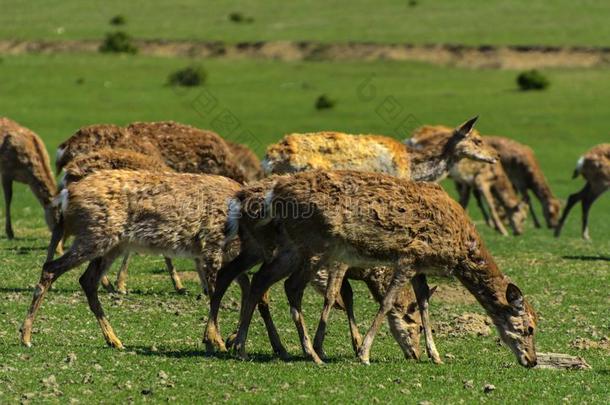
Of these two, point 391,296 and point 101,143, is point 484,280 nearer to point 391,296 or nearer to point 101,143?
point 391,296

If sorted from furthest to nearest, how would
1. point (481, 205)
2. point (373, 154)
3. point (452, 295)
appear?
point (481, 205) → point (373, 154) → point (452, 295)

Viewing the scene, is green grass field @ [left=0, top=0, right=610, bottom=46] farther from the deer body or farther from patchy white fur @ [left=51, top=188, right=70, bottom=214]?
patchy white fur @ [left=51, top=188, right=70, bottom=214]

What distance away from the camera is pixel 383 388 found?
10453mm

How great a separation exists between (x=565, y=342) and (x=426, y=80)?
140 feet

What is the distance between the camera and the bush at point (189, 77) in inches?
2130

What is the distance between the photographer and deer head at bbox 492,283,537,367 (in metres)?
12.3

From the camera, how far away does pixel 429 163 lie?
20.7 meters

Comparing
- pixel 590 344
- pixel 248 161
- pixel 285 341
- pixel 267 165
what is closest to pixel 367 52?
pixel 248 161

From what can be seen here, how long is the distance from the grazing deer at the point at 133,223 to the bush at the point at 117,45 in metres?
54.2

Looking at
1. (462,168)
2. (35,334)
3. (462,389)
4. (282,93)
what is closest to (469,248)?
(462,389)

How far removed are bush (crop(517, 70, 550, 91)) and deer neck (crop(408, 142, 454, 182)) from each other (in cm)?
3364

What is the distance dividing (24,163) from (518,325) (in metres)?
11.9

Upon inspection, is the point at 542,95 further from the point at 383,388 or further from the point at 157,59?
the point at 383,388

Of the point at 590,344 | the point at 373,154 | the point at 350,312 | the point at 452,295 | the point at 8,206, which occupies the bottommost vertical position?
the point at 8,206
